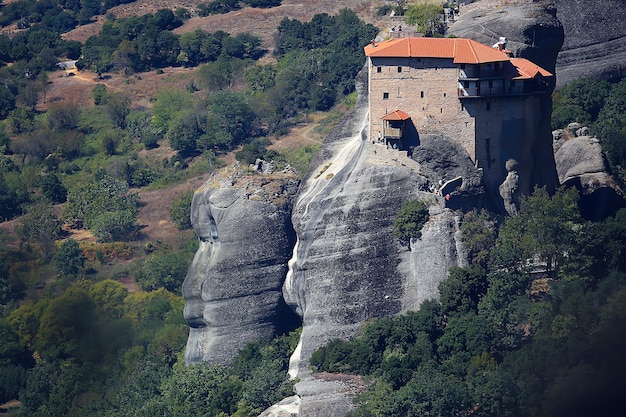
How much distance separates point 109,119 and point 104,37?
12.5 m

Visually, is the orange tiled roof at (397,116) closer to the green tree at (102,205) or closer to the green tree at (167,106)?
the green tree at (102,205)

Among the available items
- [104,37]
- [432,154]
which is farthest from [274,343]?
[104,37]

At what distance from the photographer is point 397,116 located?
2486 inches

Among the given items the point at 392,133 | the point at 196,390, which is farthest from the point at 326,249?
the point at 196,390

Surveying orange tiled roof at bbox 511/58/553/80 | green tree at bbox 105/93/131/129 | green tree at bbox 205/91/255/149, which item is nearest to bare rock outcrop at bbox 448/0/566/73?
orange tiled roof at bbox 511/58/553/80

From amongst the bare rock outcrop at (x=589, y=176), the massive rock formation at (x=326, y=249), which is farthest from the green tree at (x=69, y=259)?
the bare rock outcrop at (x=589, y=176)

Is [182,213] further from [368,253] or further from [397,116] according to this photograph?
[397,116]

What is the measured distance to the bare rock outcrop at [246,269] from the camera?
68000 millimetres

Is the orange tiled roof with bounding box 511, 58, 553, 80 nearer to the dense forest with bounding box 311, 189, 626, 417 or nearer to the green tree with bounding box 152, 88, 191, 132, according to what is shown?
the dense forest with bounding box 311, 189, 626, 417

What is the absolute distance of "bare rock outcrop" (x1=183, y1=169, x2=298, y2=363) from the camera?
6800 cm

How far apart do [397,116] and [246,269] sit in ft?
31.0

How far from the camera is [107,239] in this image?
9369 cm

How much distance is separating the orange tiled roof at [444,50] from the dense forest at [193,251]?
5544 millimetres

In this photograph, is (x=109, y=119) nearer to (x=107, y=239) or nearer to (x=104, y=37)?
(x=104, y=37)
